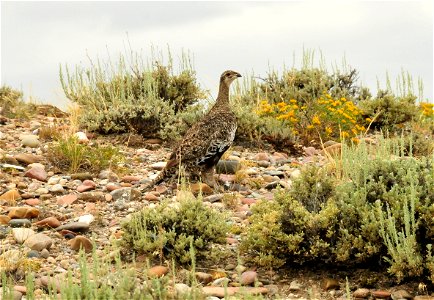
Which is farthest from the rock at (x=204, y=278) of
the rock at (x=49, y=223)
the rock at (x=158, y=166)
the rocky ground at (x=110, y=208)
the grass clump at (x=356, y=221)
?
the rock at (x=158, y=166)

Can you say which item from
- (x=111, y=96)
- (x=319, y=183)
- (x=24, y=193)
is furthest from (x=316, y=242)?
(x=111, y=96)

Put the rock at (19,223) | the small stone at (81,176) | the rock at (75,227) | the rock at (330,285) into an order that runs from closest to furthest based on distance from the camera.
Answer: the rock at (330,285), the rock at (75,227), the rock at (19,223), the small stone at (81,176)

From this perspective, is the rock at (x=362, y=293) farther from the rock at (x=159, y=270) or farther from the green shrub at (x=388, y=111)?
the green shrub at (x=388, y=111)

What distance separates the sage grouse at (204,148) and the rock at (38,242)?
200 centimetres

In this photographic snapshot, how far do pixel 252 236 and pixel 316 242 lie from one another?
58 centimetres

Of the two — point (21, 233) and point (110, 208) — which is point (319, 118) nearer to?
point (110, 208)

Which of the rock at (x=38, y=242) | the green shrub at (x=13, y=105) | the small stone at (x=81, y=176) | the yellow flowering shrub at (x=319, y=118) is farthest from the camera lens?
the green shrub at (x=13, y=105)

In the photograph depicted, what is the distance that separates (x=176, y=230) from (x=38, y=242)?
1.25 meters

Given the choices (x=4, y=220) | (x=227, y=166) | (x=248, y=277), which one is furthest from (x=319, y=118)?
(x=248, y=277)

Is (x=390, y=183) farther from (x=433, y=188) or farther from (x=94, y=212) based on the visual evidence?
Answer: (x=94, y=212)

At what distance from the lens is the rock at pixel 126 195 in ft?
26.4

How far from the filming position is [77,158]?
912 cm

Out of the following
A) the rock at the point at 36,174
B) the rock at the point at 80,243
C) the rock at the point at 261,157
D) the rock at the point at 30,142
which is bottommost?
the rock at the point at 80,243

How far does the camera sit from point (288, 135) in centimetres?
1122
